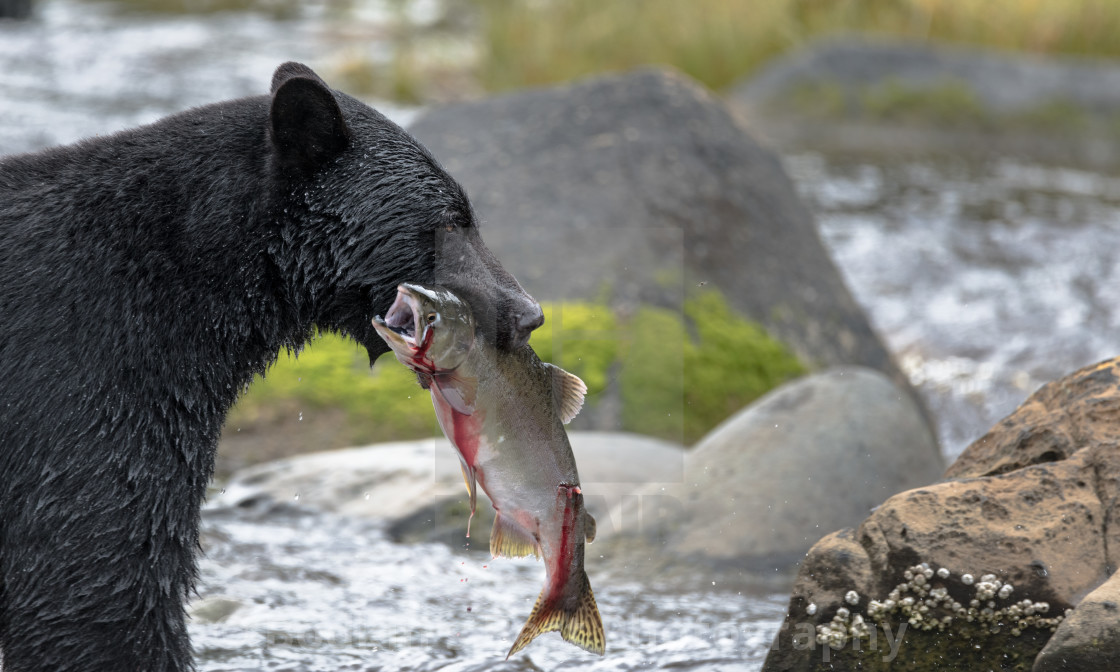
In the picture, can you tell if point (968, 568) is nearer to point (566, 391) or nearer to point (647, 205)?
point (566, 391)

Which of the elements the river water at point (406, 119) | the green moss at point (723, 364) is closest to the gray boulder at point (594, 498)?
the river water at point (406, 119)

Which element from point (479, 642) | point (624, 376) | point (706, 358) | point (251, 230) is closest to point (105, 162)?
point (251, 230)

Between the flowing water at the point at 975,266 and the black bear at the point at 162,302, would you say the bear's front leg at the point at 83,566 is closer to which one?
the black bear at the point at 162,302

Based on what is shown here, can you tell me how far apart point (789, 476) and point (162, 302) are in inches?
123

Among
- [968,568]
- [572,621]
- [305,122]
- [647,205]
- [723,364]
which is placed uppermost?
[305,122]

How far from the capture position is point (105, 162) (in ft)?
10.8

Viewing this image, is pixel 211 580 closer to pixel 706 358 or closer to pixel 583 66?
pixel 706 358

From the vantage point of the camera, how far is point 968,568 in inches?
140

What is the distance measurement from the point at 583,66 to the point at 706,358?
34.8ft

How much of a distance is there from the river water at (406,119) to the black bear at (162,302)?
4.18 ft

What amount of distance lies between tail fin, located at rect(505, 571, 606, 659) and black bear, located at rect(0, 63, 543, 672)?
71cm

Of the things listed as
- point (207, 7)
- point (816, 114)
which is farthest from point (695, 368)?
point (207, 7)

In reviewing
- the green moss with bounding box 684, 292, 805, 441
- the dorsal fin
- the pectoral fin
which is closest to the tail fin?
the pectoral fin

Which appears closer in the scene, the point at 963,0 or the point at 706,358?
the point at 706,358
